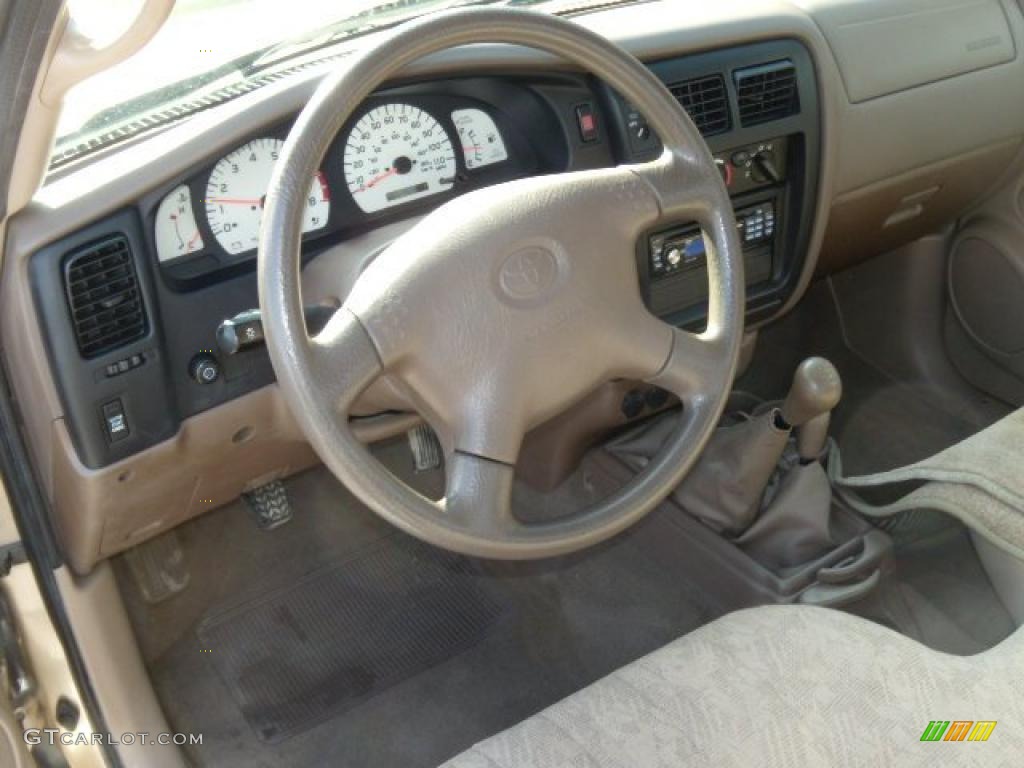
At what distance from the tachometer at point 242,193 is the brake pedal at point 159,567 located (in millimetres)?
767

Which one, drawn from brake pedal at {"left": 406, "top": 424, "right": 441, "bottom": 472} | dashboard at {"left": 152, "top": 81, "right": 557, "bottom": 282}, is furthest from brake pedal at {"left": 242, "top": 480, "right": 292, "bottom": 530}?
dashboard at {"left": 152, "top": 81, "right": 557, "bottom": 282}

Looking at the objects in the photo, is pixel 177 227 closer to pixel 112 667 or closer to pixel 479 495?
pixel 479 495

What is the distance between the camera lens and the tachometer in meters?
1.41

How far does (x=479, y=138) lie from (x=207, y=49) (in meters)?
0.37

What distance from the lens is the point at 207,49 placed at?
153 centimetres

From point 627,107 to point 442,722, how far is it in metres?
1.01

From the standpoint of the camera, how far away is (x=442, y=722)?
193cm

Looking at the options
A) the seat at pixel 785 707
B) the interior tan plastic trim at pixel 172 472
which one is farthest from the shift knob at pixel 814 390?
the interior tan plastic trim at pixel 172 472

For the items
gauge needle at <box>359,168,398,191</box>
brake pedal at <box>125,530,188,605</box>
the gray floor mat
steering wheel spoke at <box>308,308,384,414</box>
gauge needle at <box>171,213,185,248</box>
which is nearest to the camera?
steering wheel spoke at <box>308,308,384,414</box>

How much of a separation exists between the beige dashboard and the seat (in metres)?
0.50

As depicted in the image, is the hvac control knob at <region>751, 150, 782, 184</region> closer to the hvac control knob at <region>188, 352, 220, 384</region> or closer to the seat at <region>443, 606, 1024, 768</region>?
the seat at <region>443, 606, 1024, 768</region>

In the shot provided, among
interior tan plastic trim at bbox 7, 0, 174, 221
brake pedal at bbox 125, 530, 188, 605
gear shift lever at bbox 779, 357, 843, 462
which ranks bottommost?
brake pedal at bbox 125, 530, 188, 605

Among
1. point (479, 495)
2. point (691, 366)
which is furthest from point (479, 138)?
point (479, 495)

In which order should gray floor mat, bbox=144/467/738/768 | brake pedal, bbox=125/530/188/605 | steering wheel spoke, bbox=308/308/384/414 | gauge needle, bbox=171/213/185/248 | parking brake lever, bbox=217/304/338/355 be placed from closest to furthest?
steering wheel spoke, bbox=308/308/384/414
parking brake lever, bbox=217/304/338/355
gauge needle, bbox=171/213/185/248
gray floor mat, bbox=144/467/738/768
brake pedal, bbox=125/530/188/605
